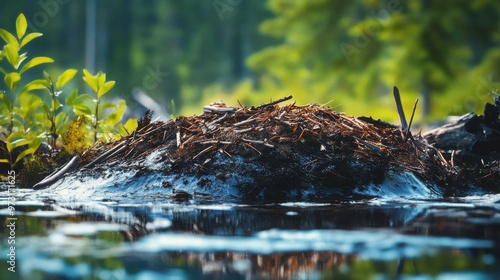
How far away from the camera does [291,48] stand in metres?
19.0

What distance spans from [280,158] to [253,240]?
177 cm

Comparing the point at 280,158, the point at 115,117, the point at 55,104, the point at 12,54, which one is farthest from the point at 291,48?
the point at 280,158

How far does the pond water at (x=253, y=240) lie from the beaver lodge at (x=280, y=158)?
368mm

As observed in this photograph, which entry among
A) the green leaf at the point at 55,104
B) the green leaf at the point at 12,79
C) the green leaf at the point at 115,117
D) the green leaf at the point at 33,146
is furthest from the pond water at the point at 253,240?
the green leaf at the point at 115,117

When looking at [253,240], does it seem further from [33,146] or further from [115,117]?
[115,117]

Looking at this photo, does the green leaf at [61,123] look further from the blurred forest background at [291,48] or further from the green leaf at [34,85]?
the blurred forest background at [291,48]

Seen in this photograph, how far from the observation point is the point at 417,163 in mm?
5188

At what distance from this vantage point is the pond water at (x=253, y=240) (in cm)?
248

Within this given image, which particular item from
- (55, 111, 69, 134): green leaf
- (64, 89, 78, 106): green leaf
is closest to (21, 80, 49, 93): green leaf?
(64, 89, 78, 106): green leaf

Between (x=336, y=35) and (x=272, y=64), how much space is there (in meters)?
2.05

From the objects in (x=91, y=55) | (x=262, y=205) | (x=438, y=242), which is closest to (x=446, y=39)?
(x=262, y=205)

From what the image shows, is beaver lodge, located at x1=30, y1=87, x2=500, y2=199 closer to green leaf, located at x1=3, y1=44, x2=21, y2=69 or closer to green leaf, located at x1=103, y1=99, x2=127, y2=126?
green leaf, located at x1=103, y1=99, x2=127, y2=126

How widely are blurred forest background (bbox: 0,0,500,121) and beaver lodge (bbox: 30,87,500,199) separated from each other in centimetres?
38

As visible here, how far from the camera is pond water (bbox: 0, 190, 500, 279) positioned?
248 centimetres
